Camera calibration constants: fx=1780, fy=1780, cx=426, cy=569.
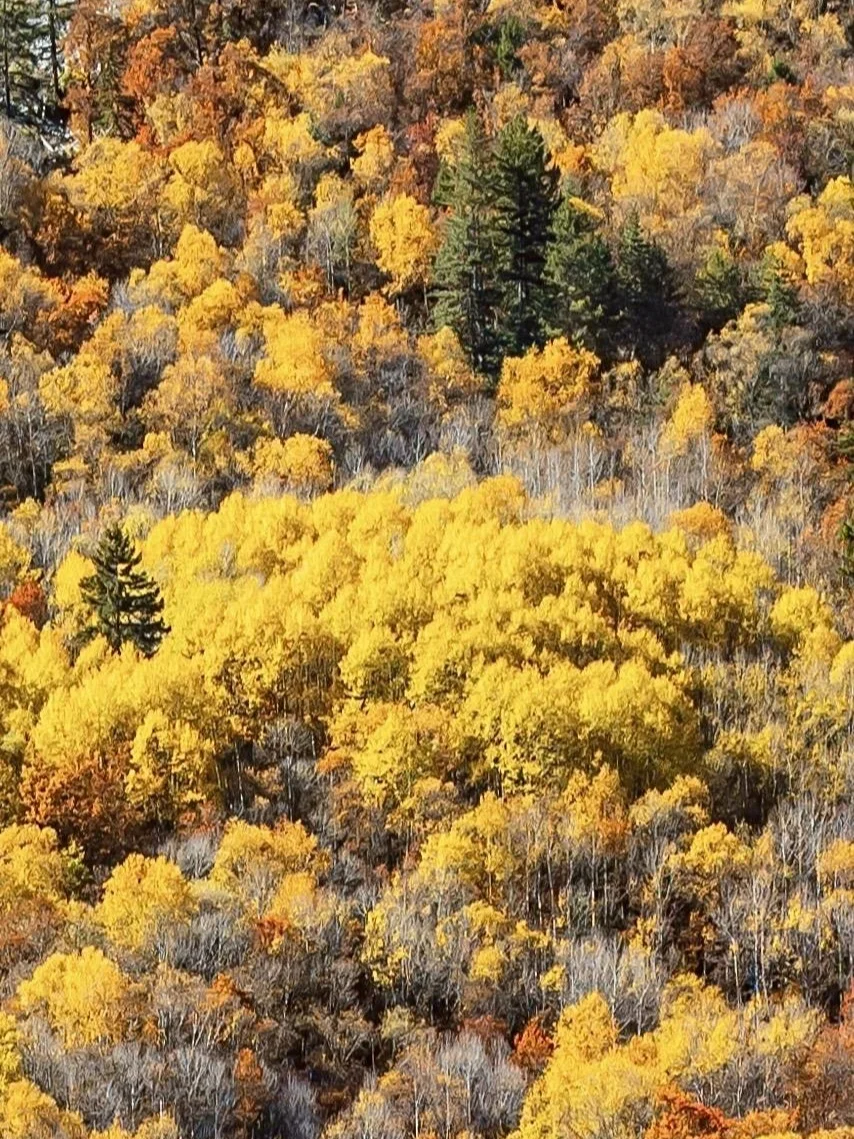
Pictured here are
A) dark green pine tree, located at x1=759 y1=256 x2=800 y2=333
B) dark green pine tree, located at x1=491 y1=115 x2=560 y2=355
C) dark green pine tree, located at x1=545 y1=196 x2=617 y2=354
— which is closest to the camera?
dark green pine tree, located at x1=759 y1=256 x2=800 y2=333

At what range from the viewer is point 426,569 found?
220 ft

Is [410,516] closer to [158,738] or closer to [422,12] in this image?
[158,738]

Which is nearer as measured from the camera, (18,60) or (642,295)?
(642,295)

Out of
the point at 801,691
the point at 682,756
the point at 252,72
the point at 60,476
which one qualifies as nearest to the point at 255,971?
the point at 682,756

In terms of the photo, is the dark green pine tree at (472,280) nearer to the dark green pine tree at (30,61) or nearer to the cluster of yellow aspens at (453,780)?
the cluster of yellow aspens at (453,780)

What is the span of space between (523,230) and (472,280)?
3.49m

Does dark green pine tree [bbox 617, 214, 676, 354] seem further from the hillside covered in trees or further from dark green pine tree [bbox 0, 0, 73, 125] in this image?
dark green pine tree [bbox 0, 0, 73, 125]

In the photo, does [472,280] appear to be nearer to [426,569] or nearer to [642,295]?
[642,295]

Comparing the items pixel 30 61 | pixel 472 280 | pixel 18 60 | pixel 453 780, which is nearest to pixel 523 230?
pixel 472 280

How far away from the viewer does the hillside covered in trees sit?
4972 centimetres

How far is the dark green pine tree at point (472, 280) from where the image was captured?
265 feet

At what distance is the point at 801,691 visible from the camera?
210 feet

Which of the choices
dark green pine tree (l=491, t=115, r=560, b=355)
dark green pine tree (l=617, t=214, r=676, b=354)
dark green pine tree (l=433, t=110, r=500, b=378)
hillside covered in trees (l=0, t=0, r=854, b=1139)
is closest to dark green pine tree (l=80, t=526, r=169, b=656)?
hillside covered in trees (l=0, t=0, r=854, b=1139)

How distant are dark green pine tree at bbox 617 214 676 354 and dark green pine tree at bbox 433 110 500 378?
6.00 m
